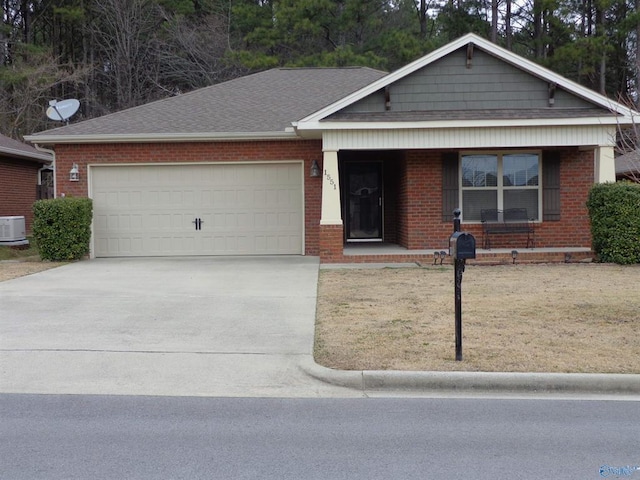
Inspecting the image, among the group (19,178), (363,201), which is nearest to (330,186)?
(363,201)

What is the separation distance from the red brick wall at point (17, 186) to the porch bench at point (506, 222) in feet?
47.2

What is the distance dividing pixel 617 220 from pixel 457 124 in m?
3.84

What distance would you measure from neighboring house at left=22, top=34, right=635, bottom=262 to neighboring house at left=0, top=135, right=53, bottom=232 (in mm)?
6471

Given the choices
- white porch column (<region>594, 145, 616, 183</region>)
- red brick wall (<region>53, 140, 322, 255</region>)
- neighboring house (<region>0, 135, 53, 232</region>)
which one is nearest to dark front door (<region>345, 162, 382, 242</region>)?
red brick wall (<region>53, 140, 322, 255</region>)

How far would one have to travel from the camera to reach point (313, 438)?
16.8ft

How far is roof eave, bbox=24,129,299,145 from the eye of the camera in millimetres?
16734

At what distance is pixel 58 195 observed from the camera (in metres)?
17.5

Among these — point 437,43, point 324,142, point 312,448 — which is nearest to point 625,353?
point 312,448

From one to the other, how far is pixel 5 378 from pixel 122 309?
129 inches

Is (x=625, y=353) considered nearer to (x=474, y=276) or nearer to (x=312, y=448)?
(x=312, y=448)

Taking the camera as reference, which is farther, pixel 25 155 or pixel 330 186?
pixel 25 155

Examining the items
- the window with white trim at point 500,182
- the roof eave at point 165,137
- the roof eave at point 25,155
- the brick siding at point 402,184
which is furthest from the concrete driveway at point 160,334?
the roof eave at point 25,155

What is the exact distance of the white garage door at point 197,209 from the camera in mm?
17328

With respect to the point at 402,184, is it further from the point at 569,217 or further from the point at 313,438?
the point at 313,438
